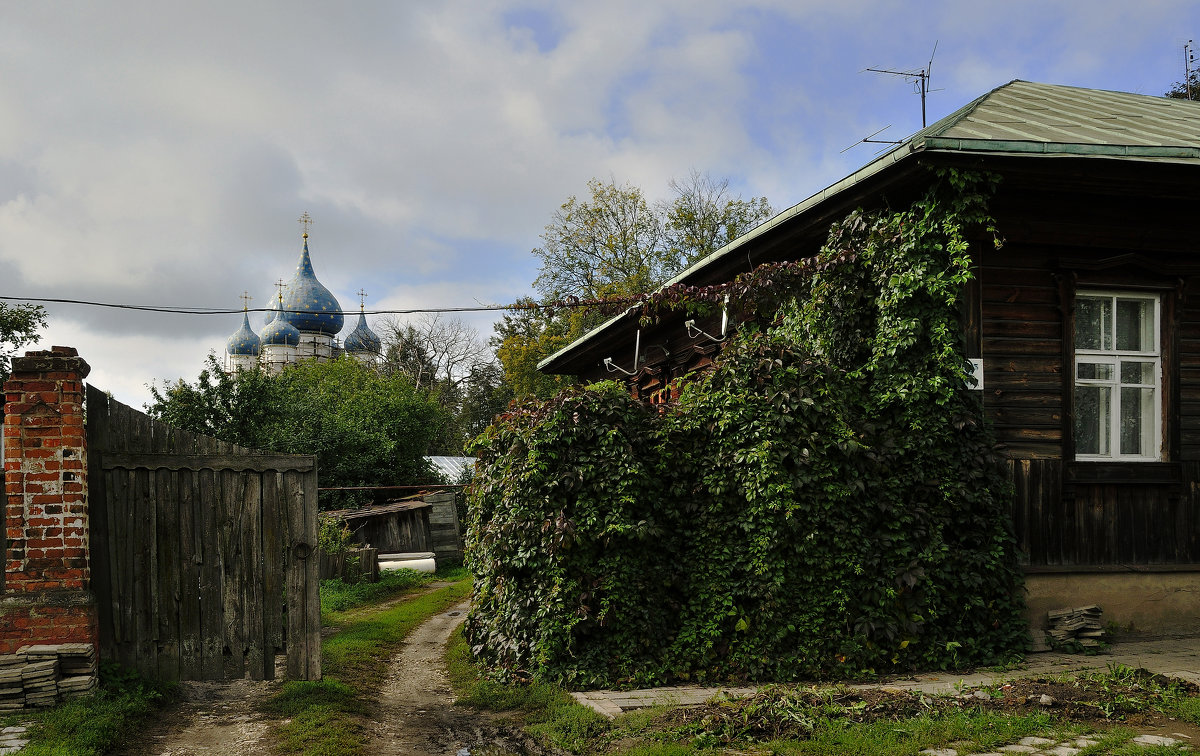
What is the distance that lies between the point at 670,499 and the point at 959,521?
2.46 meters

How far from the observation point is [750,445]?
7062 mm

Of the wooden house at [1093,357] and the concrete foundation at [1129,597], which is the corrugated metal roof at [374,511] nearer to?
the wooden house at [1093,357]

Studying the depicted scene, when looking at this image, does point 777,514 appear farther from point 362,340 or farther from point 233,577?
point 362,340

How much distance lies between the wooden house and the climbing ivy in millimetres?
416

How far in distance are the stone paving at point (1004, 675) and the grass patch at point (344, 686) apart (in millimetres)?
1645

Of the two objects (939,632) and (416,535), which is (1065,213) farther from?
(416,535)

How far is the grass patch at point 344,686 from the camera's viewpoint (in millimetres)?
5527

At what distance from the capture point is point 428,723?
6195 mm

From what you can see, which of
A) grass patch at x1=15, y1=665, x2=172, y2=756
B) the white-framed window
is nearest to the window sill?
the white-framed window

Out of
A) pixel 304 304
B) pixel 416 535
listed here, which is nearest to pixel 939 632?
pixel 416 535

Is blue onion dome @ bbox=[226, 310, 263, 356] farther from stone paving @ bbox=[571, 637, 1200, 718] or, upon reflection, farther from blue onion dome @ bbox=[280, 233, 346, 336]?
stone paving @ bbox=[571, 637, 1200, 718]

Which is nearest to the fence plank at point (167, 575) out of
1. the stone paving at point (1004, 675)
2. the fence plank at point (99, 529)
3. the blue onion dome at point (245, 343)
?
the fence plank at point (99, 529)

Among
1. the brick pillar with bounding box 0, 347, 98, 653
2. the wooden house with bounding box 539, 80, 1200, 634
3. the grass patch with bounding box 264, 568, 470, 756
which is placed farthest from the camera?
the wooden house with bounding box 539, 80, 1200, 634

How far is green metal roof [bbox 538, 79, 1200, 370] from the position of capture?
708 cm
